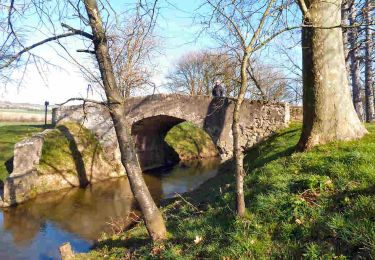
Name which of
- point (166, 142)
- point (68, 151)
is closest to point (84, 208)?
point (68, 151)

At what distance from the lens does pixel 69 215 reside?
13531 mm

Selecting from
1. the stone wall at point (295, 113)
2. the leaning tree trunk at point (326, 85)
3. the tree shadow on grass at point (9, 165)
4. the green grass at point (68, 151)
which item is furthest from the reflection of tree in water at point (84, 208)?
the leaning tree trunk at point (326, 85)

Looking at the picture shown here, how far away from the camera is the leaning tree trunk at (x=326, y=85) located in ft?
24.6

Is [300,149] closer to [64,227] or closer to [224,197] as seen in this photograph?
[224,197]

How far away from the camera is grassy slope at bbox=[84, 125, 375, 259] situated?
457 cm

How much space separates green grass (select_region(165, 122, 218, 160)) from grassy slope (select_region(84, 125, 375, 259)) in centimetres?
1948

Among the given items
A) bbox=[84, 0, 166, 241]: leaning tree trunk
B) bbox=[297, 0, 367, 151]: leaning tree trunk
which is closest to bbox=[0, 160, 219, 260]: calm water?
bbox=[84, 0, 166, 241]: leaning tree trunk

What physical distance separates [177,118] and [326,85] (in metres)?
11.7

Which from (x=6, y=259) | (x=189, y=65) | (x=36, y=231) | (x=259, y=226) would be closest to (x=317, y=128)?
(x=259, y=226)

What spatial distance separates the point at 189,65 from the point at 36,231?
3175 cm

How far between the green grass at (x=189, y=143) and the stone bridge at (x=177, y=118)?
9.12 ft

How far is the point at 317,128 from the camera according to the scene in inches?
300

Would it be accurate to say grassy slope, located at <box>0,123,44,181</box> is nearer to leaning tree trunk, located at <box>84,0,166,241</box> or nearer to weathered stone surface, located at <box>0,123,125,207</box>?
weathered stone surface, located at <box>0,123,125,207</box>

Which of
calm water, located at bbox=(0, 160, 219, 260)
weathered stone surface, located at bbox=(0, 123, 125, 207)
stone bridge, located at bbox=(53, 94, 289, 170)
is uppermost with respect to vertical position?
stone bridge, located at bbox=(53, 94, 289, 170)
